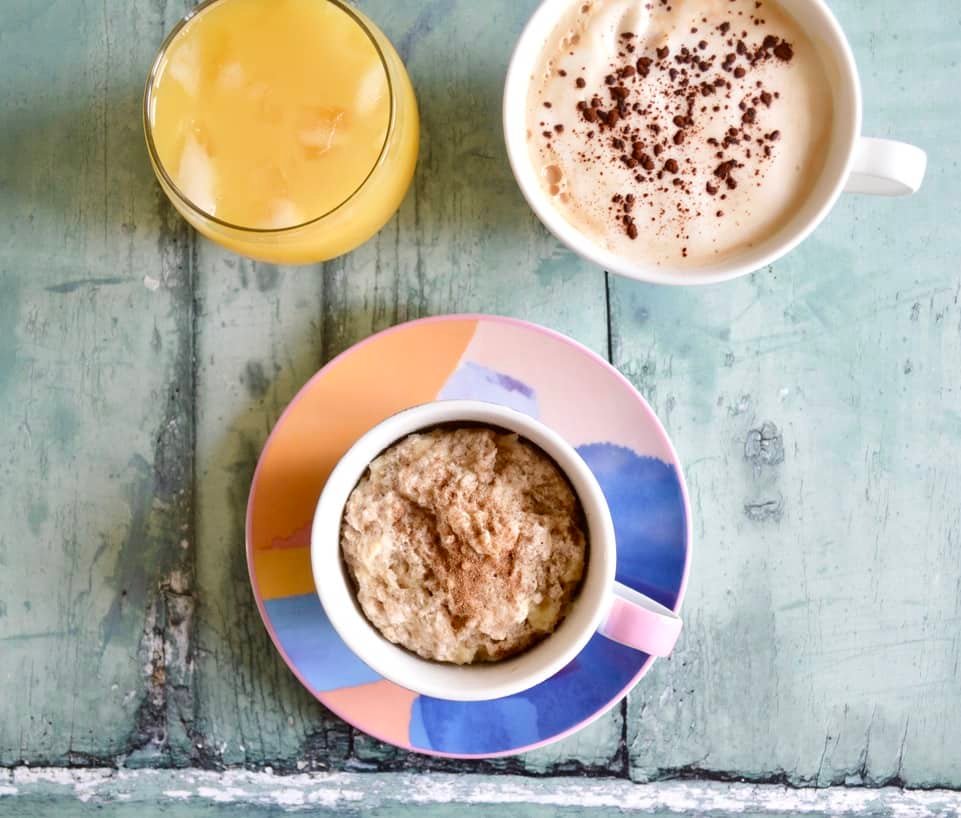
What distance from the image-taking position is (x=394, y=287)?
1.24 metres

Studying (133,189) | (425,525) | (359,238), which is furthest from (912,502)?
(133,189)

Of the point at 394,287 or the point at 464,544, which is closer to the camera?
the point at 464,544

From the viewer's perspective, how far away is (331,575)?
3.30 feet

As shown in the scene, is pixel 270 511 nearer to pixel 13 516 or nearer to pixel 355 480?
pixel 355 480

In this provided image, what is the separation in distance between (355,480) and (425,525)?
0.09 metres

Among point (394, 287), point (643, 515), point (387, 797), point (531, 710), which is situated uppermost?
point (394, 287)

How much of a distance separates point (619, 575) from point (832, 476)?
0.33m

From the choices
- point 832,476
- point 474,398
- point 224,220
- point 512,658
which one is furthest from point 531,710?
point 224,220

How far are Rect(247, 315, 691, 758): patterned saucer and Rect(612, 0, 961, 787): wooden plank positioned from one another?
0.42ft

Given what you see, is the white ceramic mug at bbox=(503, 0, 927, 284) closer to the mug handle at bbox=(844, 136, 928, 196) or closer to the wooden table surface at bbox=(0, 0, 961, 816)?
the mug handle at bbox=(844, 136, 928, 196)

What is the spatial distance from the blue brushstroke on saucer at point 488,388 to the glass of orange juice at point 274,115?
0.70 feet

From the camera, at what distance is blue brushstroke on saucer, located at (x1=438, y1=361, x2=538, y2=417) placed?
1136 millimetres

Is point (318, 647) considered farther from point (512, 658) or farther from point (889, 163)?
point (889, 163)

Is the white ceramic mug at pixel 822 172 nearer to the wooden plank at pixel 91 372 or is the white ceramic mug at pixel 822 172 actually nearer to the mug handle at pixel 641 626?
the mug handle at pixel 641 626
